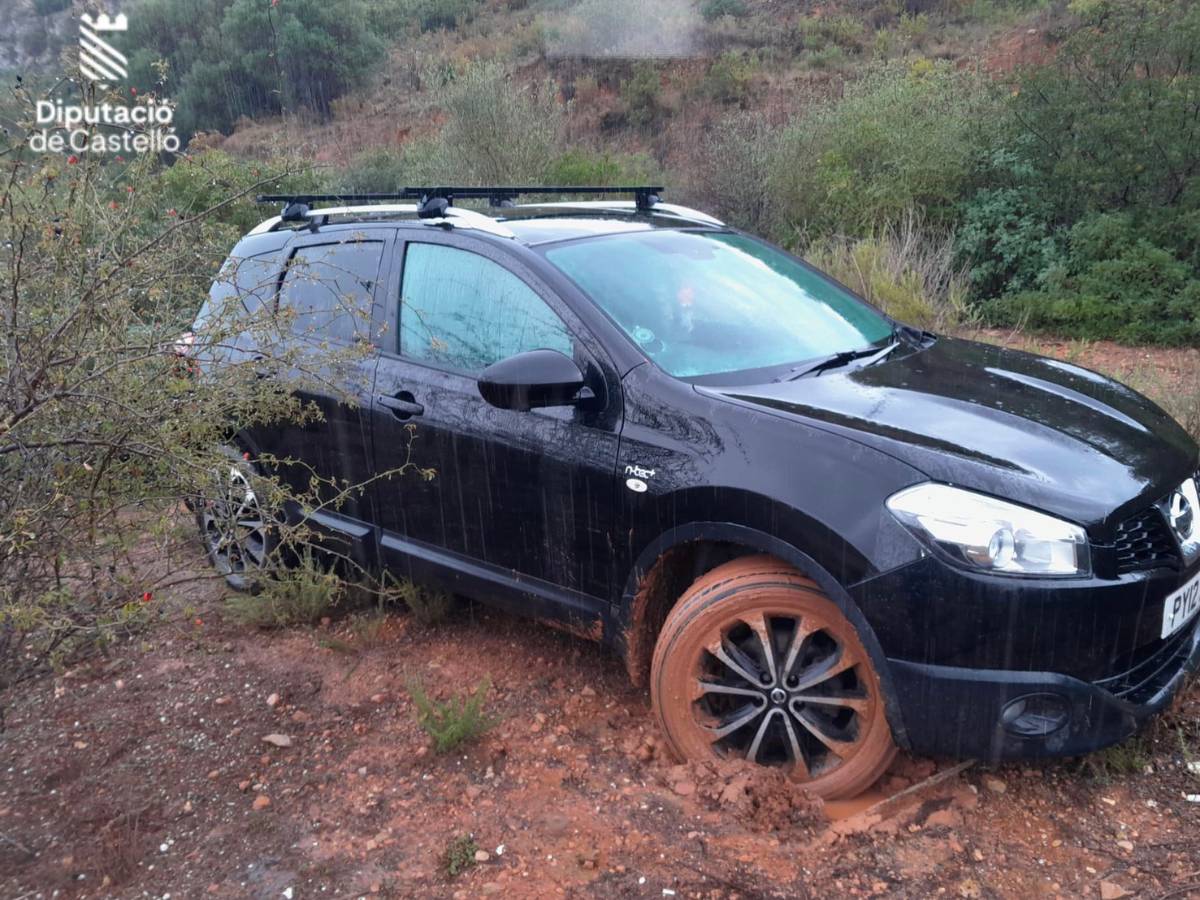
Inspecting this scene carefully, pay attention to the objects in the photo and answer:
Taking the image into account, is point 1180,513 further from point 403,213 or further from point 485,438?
point 403,213

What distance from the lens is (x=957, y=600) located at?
2.50 metres

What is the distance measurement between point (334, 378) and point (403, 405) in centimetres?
34

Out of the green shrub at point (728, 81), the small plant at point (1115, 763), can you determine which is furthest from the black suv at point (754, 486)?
the green shrub at point (728, 81)

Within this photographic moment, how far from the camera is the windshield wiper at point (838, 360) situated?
10.9ft

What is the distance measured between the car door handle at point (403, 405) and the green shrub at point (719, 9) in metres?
27.8

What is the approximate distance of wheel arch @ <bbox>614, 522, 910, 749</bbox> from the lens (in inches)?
104

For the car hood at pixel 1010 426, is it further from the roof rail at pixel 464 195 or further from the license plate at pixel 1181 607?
the roof rail at pixel 464 195

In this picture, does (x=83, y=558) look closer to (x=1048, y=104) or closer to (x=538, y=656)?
(x=538, y=656)

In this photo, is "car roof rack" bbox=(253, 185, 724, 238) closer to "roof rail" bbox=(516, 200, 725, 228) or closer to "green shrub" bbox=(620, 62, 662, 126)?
"roof rail" bbox=(516, 200, 725, 228)

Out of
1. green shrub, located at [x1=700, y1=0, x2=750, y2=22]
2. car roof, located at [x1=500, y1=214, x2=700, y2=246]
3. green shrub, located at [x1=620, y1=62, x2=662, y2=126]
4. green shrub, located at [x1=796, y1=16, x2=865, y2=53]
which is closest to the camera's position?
car roof, located at [x1=500, y1=214, x2=700, y2=246]

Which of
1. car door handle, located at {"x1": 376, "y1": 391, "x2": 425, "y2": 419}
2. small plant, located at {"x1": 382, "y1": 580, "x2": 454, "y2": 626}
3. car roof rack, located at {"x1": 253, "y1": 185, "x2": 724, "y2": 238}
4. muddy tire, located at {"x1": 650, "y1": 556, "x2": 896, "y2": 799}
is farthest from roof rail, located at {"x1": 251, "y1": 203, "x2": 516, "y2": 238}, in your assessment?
muddy tire, located at {"x1": 650, "y1": 556, "x2": 896, "y2": 799}

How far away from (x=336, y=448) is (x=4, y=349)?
1502mm

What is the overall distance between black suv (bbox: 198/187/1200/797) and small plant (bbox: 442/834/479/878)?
0.73 m

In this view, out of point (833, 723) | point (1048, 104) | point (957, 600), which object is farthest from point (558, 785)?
point (1048, 104)
